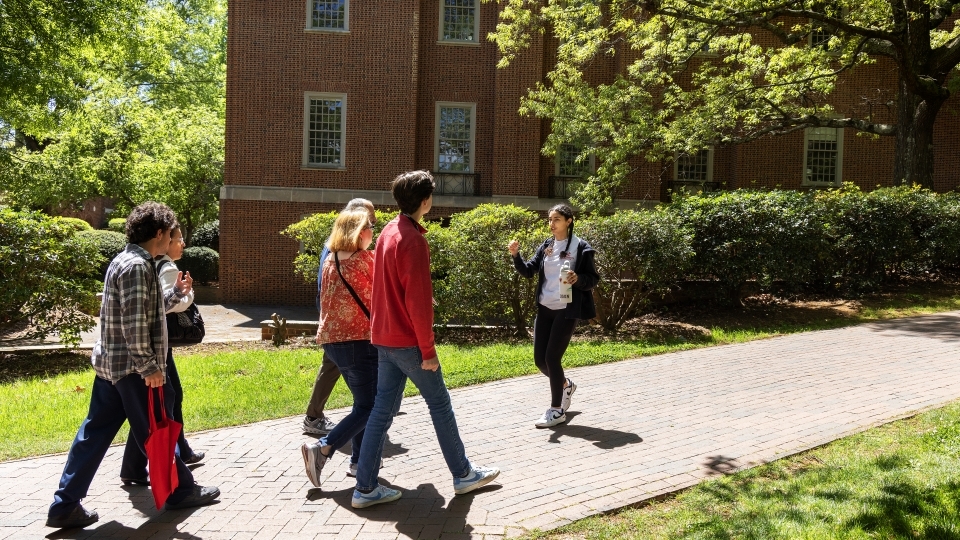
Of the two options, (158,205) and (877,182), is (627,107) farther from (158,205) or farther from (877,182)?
(158,205)

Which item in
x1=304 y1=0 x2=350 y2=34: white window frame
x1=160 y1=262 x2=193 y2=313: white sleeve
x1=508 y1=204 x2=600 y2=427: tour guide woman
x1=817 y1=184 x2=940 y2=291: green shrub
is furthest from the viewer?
x1=304 y1=0 x2=350 y2=34: white window frame

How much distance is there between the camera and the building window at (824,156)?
77.3ft

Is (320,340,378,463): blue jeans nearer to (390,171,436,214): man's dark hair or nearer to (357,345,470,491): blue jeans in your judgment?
(357,345,470,491): blue jeans

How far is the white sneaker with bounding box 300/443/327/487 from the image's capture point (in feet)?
16.8

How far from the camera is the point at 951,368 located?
8625 millimetres

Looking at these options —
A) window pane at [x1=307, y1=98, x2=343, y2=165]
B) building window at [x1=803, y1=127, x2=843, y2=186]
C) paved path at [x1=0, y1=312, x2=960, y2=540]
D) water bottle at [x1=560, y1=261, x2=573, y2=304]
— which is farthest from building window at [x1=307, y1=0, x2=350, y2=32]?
water bottle at [x1=560, y1=261, x2=573, y2=304]

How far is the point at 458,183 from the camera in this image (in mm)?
22797

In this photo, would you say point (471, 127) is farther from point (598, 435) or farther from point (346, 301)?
point (346, 301)

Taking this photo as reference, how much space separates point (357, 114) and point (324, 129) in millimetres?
1050

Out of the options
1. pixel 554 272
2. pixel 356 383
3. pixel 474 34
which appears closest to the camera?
pixel 356 383

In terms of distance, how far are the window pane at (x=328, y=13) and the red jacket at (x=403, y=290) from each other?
18908 mm

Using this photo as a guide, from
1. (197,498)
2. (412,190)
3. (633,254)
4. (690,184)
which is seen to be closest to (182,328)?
(197,498)

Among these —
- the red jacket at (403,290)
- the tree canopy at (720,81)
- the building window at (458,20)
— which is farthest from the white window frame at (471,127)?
the red jacket at (403,290)

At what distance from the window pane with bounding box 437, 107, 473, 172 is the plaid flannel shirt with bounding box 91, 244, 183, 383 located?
1855 centimetres
